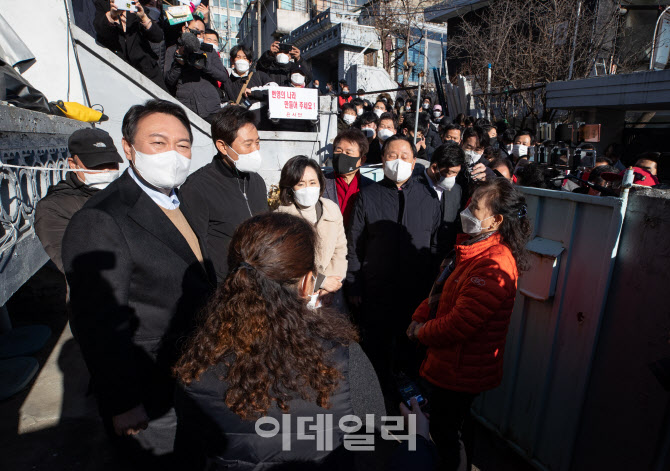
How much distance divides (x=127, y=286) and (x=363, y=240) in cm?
189

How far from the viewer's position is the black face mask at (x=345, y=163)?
367 cm

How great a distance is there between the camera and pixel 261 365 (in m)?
1.12

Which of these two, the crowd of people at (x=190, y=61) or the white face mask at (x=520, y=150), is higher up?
the crowd of people at (x=190, y=61)

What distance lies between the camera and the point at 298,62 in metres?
7.80

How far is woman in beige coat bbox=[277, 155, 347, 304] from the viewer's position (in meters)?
2.92

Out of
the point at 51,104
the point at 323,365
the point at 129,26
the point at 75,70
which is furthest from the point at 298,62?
the point at 323,365

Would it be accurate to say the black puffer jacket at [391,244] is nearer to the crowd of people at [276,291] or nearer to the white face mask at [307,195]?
the crowd of people at [276,291]

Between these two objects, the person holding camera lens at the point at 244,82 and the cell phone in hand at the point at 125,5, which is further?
the person holding camera lens at the point at 244,82

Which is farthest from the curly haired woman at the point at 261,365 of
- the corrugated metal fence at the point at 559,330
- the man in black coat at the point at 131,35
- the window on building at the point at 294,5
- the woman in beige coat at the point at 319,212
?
the window on building at the point at 294,5

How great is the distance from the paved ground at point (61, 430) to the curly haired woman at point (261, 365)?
1898 millimetres

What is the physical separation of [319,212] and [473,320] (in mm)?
1572

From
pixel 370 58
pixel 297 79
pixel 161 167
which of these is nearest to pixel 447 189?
pixel 161 167

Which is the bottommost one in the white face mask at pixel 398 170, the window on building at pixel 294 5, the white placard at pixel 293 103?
the white face mask at pixel 398 170

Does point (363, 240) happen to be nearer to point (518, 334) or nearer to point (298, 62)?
point (518, 334)
